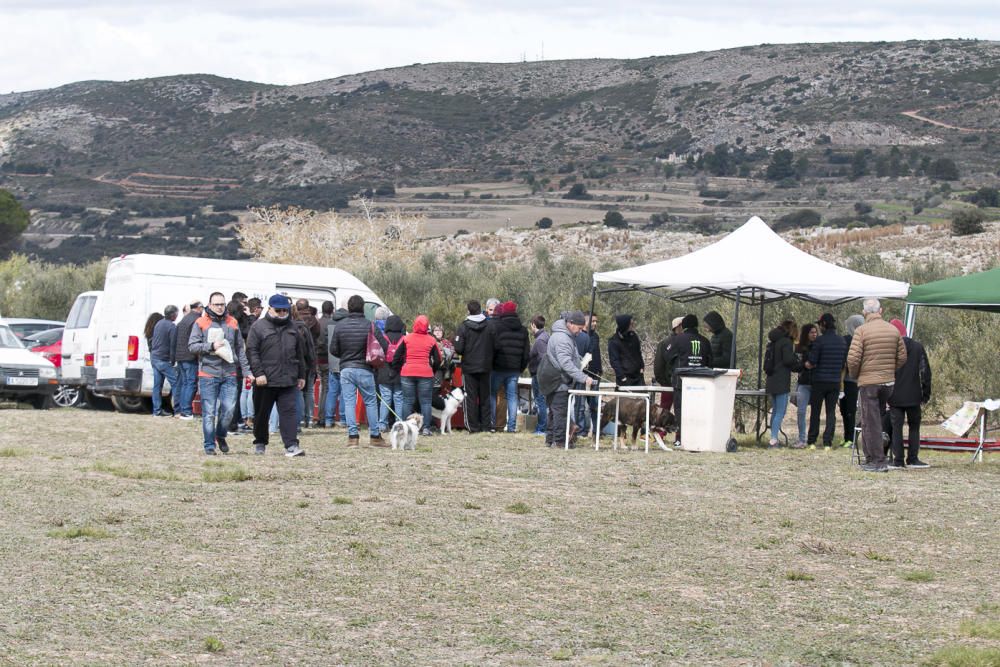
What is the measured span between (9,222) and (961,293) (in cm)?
8819

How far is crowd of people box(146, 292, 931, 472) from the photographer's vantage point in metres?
14.5

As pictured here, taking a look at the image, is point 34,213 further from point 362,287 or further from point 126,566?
point 126,566

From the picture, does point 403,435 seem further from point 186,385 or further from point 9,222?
point 9,222

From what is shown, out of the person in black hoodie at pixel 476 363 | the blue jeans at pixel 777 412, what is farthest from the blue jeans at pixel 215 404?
the blue jeans at pixel 777 412

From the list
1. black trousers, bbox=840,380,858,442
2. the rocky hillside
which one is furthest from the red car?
the rocky hillside

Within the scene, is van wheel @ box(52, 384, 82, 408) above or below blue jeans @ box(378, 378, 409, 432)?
below

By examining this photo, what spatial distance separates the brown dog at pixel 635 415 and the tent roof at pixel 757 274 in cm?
167

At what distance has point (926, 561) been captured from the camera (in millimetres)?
9320

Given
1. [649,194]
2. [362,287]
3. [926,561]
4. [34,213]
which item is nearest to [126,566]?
[926,561]

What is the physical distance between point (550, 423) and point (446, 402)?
2.22 metres

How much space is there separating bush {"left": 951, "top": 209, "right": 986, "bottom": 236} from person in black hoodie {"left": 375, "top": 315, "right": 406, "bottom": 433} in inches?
1878

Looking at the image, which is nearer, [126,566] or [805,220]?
[126,566]

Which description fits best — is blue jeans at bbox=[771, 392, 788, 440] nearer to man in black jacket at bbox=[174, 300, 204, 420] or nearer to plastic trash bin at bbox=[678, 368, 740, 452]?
plastic trash bin at bbox=[678, 368, 740, 452]

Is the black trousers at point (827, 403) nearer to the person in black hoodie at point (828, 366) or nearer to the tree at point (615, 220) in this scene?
the person in black hoodie at point (828, 366)
